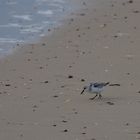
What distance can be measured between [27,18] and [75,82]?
20.5 ft

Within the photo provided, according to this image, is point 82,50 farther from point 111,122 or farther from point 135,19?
point 111,122

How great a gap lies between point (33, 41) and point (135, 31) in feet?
6.75

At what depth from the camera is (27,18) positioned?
669 inches

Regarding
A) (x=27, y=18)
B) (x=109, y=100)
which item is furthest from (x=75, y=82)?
(x=27, y=18)

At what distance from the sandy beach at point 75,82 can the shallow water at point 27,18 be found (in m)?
0.33

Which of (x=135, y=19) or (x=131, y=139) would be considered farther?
(x=135, y=19)

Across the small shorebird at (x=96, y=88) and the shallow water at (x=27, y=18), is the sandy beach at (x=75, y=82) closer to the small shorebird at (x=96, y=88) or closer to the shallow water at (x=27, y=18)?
the small shorebird at (x=96, y=88)

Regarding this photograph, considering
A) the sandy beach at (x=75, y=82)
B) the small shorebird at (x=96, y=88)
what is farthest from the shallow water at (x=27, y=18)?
the small shorebird at (x=96, y=88)

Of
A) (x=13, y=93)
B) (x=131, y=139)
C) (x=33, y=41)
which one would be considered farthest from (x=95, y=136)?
(x=33, y=41)

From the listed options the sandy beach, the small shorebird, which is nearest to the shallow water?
the sandy beach

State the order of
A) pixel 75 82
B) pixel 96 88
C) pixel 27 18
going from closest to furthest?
1. pixel 96 88
2. pixel 75 82
3. pixel 27 18

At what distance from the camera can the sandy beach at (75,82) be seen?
8492 millimetres

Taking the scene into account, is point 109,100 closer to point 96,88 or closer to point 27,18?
point 96,88

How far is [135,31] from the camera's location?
15148 millimetres
